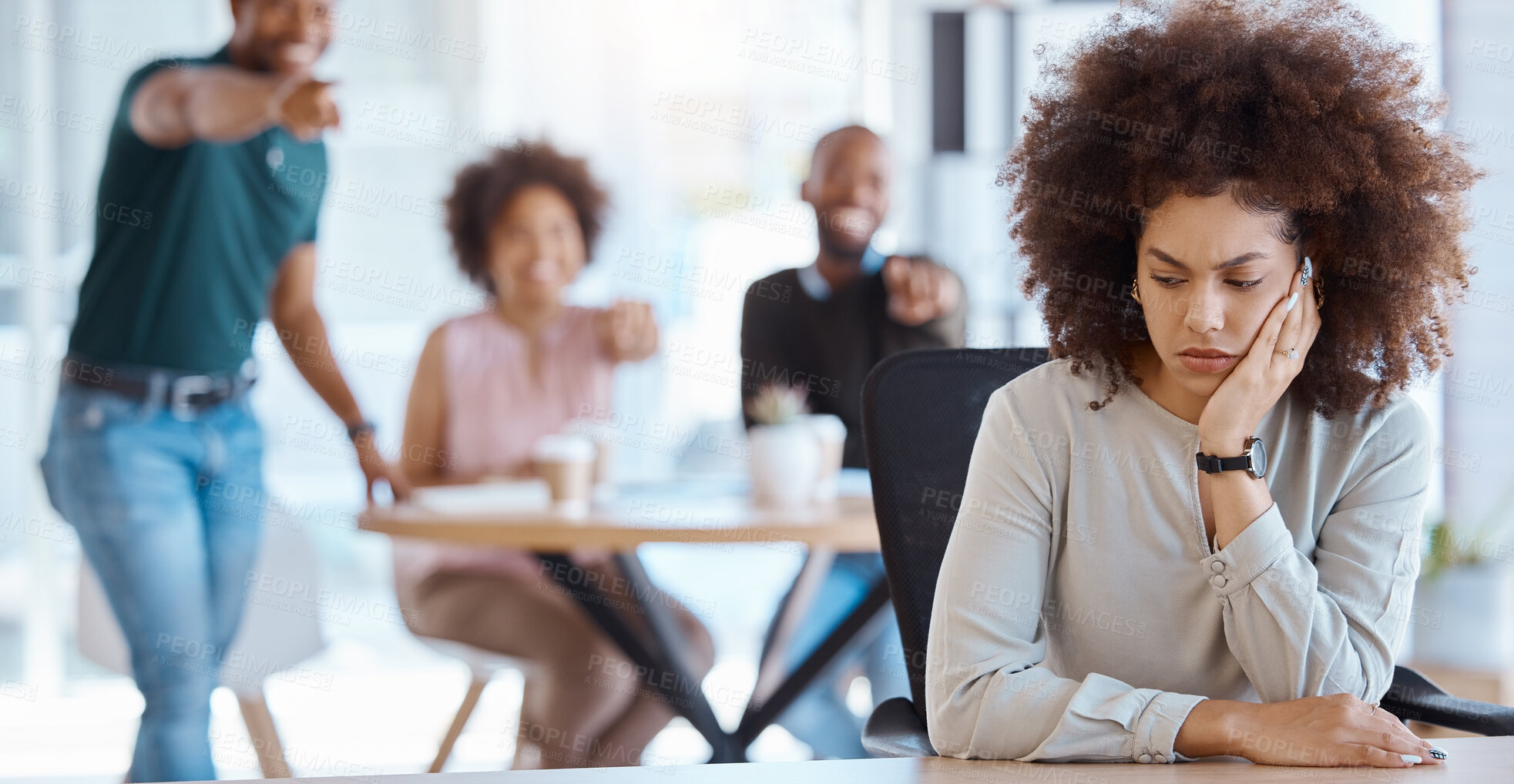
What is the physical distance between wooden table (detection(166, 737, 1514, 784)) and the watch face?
0.28 meters

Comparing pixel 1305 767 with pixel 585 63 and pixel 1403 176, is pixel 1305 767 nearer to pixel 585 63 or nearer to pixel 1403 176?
pixel 1403 176

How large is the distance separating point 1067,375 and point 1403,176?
36 cm

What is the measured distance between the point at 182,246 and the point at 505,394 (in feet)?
2.65

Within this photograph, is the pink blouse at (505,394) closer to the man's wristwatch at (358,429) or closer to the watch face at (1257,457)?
the man's wristwatch at (358,429)

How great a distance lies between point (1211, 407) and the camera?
113 cm

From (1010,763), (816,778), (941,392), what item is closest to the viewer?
(816,778)

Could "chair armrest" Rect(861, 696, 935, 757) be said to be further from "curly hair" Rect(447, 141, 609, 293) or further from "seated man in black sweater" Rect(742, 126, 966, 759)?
"curly hair" Rect(447, 141, 609, 293)

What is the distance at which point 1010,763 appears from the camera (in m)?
1.00

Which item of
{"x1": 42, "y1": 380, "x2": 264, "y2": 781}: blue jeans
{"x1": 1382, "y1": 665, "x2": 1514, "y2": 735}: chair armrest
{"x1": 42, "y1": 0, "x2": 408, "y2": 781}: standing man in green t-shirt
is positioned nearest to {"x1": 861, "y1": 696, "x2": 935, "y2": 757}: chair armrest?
{"x1": 1382, "y1": 665, "x2": 1514, "y2": 735}: chair armrest

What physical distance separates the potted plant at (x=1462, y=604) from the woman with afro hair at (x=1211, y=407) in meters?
1.88

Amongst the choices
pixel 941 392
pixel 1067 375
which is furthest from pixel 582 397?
pixel 1067 375

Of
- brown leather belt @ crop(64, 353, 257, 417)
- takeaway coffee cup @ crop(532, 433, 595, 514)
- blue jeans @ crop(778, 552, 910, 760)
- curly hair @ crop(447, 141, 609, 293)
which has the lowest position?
blue jeans @ crop(778, 552, 910, 760)

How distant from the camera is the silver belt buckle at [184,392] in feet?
8.43

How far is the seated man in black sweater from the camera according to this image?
2.77m
